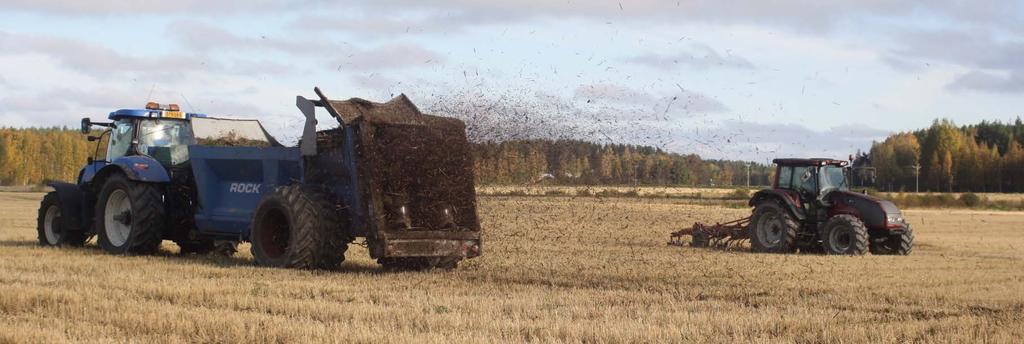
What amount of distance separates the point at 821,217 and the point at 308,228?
35.3ft

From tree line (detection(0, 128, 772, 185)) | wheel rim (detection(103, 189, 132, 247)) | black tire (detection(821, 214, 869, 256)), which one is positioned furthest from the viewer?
black tire (detection(821, 214, 869, 256))

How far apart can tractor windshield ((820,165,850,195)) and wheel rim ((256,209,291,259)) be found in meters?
10.6

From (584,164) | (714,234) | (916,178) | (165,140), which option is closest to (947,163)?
(916,178)

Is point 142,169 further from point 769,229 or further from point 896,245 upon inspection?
point 896,245

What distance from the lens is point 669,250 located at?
19.3 m

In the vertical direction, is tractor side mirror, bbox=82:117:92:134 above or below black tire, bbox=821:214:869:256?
above

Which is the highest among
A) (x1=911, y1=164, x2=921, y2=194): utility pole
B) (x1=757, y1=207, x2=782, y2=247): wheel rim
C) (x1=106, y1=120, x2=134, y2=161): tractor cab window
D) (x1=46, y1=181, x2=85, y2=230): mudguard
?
(x1=911, y1=164, x2=921, y2=194): utility pole

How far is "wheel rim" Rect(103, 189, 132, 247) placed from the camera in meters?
15.8

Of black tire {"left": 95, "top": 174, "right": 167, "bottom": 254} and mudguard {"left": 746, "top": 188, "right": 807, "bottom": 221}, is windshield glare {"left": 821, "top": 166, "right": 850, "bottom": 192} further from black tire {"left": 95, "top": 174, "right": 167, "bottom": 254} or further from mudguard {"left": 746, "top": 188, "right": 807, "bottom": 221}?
black tire {"left": 95, "top": 174, "right": 167, "bottom": 254}

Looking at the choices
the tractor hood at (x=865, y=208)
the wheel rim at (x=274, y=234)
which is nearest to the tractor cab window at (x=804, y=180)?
the tractor hood at (x=865, y=208)

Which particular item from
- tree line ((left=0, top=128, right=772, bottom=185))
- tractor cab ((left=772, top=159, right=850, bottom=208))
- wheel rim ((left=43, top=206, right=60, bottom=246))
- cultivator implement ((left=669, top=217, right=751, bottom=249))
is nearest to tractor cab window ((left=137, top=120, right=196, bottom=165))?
wheel rim ((left=43, top=206, right=60, bottom=246))

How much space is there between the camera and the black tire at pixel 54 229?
16.6 metres

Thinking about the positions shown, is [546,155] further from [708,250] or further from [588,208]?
[588,208]

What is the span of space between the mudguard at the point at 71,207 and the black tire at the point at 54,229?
4 centimetres
